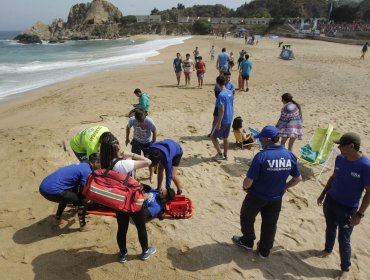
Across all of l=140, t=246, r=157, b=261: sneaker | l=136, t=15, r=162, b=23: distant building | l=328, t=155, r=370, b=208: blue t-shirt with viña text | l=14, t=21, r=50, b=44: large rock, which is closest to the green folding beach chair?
l=328, t=155, r=370, b=208: blue t-shirt with viña text

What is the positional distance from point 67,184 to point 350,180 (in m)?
3.39

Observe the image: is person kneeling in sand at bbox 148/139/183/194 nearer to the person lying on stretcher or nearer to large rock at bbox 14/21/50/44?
the person lying on stretcher

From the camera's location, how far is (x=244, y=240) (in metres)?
4.12

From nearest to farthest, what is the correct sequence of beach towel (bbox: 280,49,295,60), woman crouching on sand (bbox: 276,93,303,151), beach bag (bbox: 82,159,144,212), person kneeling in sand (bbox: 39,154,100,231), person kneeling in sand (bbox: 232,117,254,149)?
beach bag (bbox: 82,159,144,212) < person kneeling in sand (bbox: 39,154,100,231) < woman crouching on sand (bbox: 276,93,303,151) < person kneeling in sand (bbox: 232,117,254,149) < beach towel (bbox: 280,49,295,60)

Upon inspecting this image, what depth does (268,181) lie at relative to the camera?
3.51 m

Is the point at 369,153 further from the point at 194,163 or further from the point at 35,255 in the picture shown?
the point at 35,255

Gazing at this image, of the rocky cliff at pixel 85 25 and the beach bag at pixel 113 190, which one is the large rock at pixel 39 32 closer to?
the rocky cliff at pixel 85 25

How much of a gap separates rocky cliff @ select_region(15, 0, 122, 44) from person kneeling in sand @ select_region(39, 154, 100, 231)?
9353cm

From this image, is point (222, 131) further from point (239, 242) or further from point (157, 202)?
point (239, 242)

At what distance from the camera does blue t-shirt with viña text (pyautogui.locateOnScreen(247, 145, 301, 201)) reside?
3.43 metres

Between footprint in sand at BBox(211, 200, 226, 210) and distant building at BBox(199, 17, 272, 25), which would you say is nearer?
footprint in sand at BBox(211, 200, 226, 210)

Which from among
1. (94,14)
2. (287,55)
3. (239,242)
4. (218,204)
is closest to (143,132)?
(218,204)

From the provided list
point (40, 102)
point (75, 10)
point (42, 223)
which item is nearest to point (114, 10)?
point (75, 10)

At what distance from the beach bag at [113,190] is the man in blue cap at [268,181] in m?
1.27
